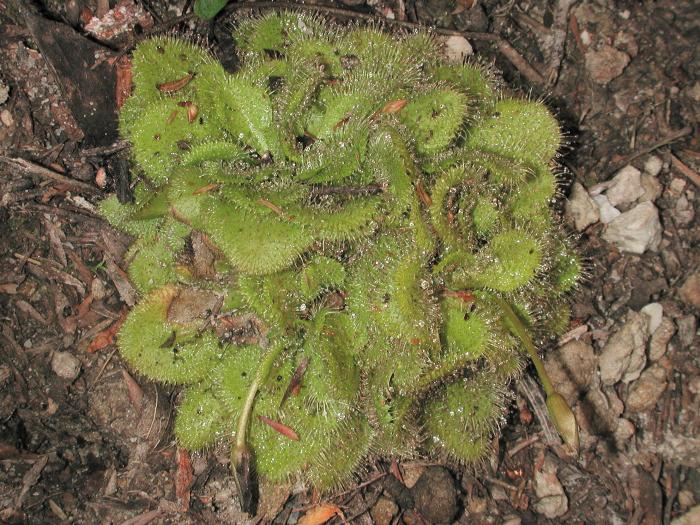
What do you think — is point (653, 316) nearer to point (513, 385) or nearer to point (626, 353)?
point (626, 353)

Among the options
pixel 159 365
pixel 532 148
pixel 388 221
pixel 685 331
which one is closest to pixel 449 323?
pixel 388 221

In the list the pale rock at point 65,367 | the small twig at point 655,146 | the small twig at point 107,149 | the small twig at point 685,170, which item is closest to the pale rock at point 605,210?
the small twig at point 655,146


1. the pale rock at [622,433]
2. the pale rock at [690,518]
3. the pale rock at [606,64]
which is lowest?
the pale rock at [690,518]

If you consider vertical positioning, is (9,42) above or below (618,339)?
below

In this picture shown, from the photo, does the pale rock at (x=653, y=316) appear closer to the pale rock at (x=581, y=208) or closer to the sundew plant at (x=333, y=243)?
the pale rock at (x=581, y=208)

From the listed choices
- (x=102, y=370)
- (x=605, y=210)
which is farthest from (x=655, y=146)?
(x=102, y=370)

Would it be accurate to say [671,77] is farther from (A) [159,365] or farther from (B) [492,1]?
(A) [159,365]
